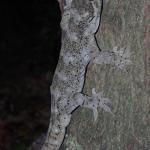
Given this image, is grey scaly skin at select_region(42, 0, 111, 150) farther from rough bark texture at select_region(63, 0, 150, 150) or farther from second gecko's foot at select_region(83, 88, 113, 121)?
→ rough bark texture at select_region(63, 0, 150, 150)

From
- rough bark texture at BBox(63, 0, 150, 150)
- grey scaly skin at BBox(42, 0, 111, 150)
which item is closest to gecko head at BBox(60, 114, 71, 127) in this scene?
grey scaly skin at BBox(42, 0, 111, 150)

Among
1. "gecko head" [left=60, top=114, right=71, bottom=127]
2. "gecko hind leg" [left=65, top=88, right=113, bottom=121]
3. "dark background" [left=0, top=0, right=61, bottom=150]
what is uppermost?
"gecko hind leg" [left=65, top=88, right=113, bottom=121]

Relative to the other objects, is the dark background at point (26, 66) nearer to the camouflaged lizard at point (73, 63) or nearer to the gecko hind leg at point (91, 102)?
the camouflaged lizard at point (73, 63)

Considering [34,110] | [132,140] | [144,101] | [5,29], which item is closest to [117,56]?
[144,101]

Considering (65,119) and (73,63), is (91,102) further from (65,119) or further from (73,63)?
(73,63)

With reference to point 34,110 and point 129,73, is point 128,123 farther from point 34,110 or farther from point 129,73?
point 34,110

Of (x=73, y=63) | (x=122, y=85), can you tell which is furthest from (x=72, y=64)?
(x=122, y=85)
